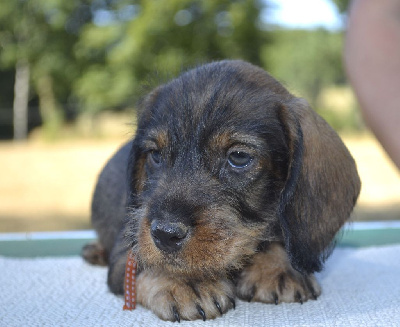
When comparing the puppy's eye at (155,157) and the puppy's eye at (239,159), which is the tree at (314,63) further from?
the puppy's eye at (239,159)

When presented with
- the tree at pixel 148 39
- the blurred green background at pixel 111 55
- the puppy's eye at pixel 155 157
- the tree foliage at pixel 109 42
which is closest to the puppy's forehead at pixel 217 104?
the puppy's eye at pixel 155 157

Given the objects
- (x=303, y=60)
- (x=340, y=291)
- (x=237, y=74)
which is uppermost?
(x=237, y=74)

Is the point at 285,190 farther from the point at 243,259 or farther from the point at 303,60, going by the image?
the point at 303,60

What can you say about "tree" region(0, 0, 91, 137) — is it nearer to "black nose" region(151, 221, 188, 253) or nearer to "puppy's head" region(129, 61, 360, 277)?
"puppy's head" region(129, 61, 360, 277)

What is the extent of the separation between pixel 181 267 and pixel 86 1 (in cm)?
3103

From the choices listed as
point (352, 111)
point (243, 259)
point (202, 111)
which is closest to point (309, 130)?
point (202, 111)

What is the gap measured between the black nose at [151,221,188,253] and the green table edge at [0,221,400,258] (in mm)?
2045

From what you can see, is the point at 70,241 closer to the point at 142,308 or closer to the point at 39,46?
the point at 142,308

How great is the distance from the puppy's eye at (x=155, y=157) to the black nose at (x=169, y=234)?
1.94ft

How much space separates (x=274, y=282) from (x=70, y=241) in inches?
94.4

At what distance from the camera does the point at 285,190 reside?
2.60 m

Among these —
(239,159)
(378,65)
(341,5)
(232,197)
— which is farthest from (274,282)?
(341,5)

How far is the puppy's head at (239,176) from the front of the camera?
239 centimetres

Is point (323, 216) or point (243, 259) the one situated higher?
point (323, 216)
